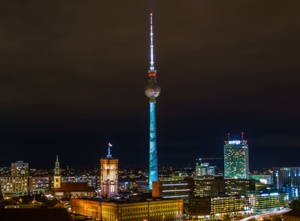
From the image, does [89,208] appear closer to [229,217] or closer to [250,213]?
[229,217]

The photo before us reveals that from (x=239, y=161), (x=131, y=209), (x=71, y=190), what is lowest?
(x=131, y=209)

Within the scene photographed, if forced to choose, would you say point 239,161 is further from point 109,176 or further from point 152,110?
point 109,176

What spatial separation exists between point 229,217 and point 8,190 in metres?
84.8

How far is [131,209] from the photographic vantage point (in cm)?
7556

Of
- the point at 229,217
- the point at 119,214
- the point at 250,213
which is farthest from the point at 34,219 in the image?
the point at 250,213

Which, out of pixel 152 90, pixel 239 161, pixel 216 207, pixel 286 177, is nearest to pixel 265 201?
pixel 216 207

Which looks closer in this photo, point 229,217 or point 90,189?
point 229,217

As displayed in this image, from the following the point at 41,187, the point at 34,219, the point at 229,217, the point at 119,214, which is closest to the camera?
the point at 34,219

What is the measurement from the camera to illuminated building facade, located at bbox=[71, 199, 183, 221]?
7469 cm

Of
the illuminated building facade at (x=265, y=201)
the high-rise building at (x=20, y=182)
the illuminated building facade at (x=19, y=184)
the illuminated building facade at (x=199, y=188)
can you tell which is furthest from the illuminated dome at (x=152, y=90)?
the high-rise building at (x=20, y=182)

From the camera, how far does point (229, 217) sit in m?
89.2

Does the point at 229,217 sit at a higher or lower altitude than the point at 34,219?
lower

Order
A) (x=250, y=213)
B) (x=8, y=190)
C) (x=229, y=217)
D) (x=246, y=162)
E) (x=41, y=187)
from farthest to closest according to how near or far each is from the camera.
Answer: (x=246, y=162) < (x=41, y=187) < (x=8, y=190) < (x=250, y=213) < (x=229, y=217)

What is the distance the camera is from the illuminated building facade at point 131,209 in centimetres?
7469
